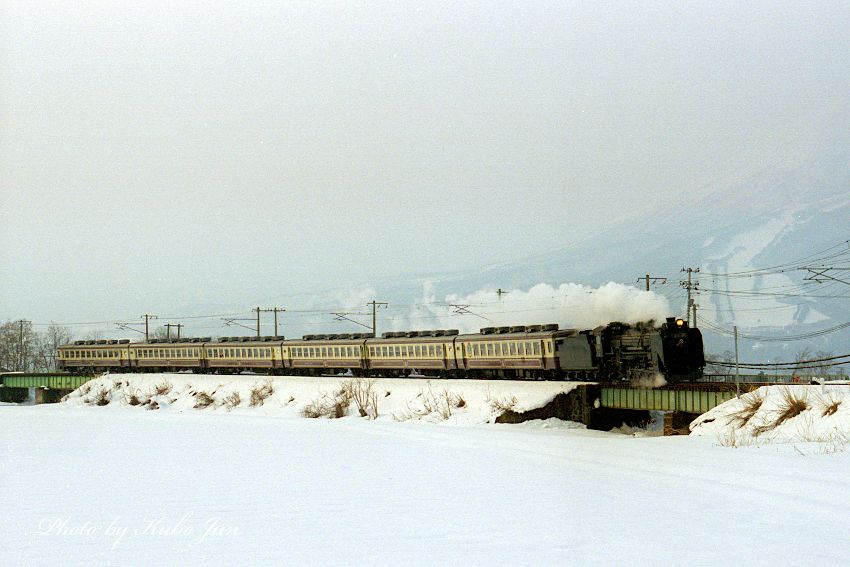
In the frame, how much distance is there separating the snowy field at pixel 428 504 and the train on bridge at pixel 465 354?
13.3 meters

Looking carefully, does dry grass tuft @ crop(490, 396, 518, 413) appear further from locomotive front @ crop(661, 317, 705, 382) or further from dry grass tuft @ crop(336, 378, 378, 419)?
locomotive front @ crop(661, 317, 705, 382)

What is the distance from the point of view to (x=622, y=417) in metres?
44.1

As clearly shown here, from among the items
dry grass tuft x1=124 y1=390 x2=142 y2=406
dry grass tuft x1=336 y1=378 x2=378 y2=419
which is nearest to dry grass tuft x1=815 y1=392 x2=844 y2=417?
dry grass tuft x1=336 y1=378 x2=378 y2=419

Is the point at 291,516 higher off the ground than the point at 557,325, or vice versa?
the point at 557,325

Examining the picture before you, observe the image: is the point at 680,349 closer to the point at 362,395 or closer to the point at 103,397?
the point at 362,395

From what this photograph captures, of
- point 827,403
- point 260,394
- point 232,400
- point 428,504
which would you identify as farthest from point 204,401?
point 428,504

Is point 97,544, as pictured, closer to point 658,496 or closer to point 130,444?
point 658,496

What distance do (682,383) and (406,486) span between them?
25.8m

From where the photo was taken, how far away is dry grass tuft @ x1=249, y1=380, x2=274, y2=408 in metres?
55.5

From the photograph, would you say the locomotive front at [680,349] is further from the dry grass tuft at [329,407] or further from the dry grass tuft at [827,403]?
the dry grass tuft at [329,407]

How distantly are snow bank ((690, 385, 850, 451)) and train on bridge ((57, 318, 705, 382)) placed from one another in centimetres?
694

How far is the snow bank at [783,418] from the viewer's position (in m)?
24.6

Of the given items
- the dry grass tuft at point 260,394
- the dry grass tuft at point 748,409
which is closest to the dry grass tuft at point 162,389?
the dry grass tuft at point 260,394

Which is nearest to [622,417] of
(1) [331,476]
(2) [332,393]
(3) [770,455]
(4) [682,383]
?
(4) [682,383]
